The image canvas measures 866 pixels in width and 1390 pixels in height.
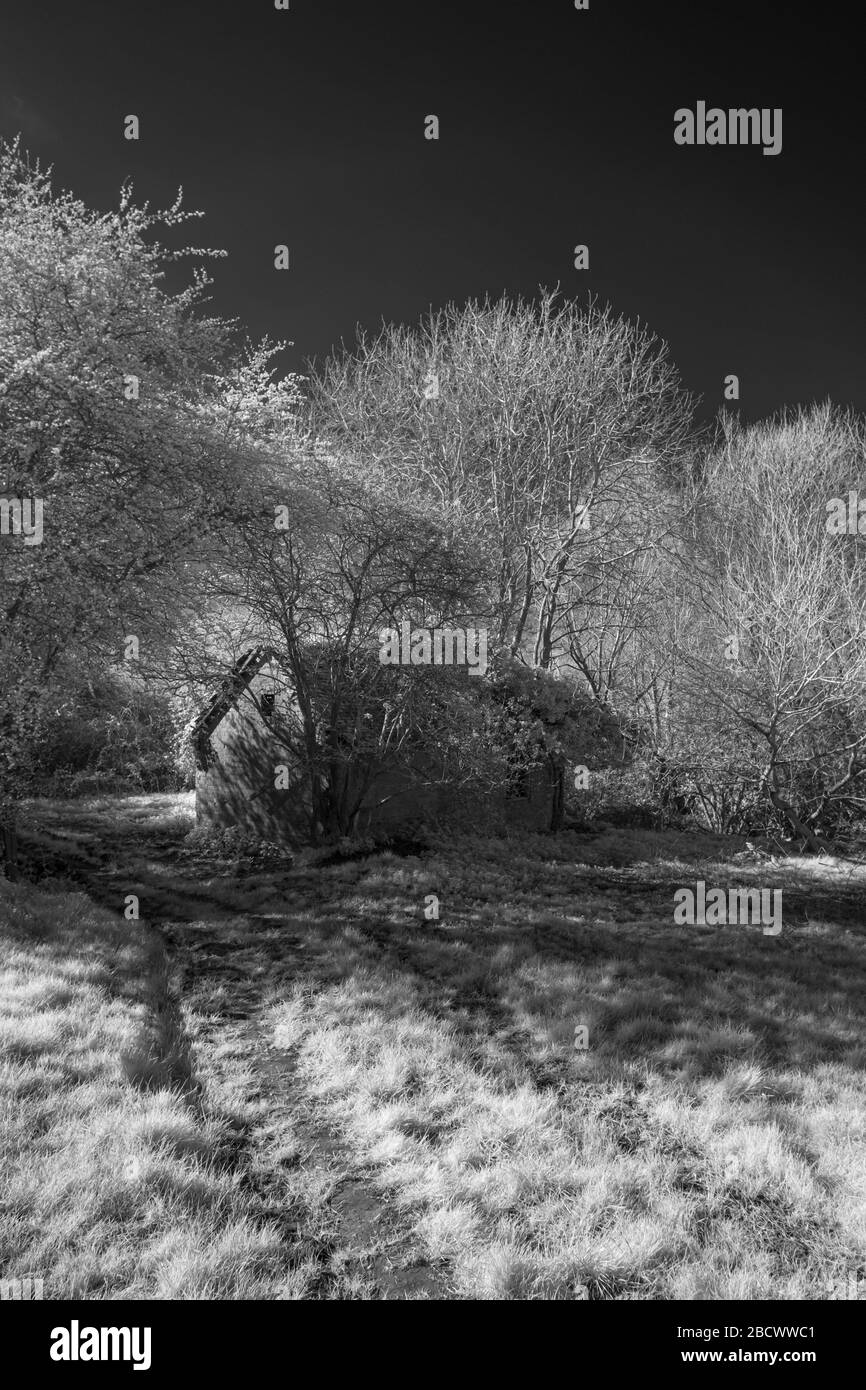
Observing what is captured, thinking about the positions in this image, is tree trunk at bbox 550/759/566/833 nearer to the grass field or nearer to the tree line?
the tree line

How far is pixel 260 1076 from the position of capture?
629 cm

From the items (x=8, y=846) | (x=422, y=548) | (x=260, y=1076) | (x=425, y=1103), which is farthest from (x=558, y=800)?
(x=425, y=1103)

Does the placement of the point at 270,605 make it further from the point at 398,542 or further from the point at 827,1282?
the point at 827,1282

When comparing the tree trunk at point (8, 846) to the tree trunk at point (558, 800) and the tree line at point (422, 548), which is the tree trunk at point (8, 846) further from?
the tree trunk at point (558, 800)

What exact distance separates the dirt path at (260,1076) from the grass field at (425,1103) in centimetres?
2

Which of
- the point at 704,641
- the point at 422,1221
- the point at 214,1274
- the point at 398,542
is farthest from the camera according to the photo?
the point at 704,641

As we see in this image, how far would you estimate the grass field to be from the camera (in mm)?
4027

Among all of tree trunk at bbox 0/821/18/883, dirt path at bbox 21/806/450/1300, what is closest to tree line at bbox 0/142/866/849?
tree trunk at bbox 0/821/18/883

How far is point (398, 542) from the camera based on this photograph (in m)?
13.2

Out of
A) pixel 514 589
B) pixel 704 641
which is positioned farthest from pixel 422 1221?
pixel 514 589

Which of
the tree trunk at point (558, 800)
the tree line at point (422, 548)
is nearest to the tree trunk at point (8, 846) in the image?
the tree line at point (422, 548)

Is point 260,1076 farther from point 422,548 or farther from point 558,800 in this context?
point 558,800

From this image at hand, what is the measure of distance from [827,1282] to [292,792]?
39.7ft

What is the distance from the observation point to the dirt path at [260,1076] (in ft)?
13.7
